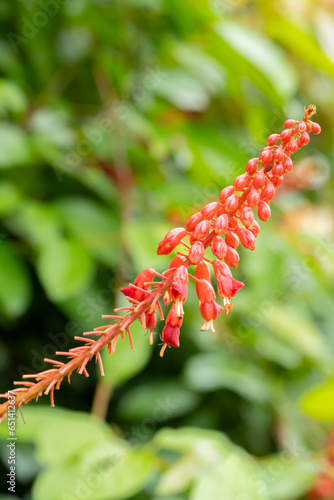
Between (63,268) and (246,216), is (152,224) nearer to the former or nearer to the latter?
Result: (63,268)

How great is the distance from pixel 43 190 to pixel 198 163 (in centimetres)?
66

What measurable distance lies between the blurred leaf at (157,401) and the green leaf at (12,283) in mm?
606

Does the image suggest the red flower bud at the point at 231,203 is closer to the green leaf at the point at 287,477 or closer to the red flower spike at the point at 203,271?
the red flower spike at the point at 203,271

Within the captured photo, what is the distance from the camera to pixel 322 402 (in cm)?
171

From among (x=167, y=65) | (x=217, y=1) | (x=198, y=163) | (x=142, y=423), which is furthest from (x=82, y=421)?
(x=217, y=1)

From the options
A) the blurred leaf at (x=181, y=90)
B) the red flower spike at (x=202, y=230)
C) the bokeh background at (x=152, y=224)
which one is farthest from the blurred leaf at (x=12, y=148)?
the red flower spike at (x=202, y=230)

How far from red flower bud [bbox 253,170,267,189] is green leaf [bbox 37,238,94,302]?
1144 mm

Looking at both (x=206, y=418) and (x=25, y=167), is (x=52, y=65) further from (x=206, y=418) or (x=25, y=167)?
(x=206, y=418)

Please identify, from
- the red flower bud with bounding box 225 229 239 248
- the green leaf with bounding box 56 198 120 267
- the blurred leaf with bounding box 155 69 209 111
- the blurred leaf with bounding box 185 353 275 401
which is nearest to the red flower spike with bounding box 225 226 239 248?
the red flower bud with bounding box 225 229 239 248

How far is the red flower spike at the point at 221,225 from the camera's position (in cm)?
55

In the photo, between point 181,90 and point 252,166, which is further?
point 181,90

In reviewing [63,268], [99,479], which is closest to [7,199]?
[63,268]

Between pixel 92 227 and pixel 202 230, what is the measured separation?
1394 mm

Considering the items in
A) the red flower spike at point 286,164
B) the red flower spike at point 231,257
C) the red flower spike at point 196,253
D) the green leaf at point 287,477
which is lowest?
the green leaf at point 287,477
